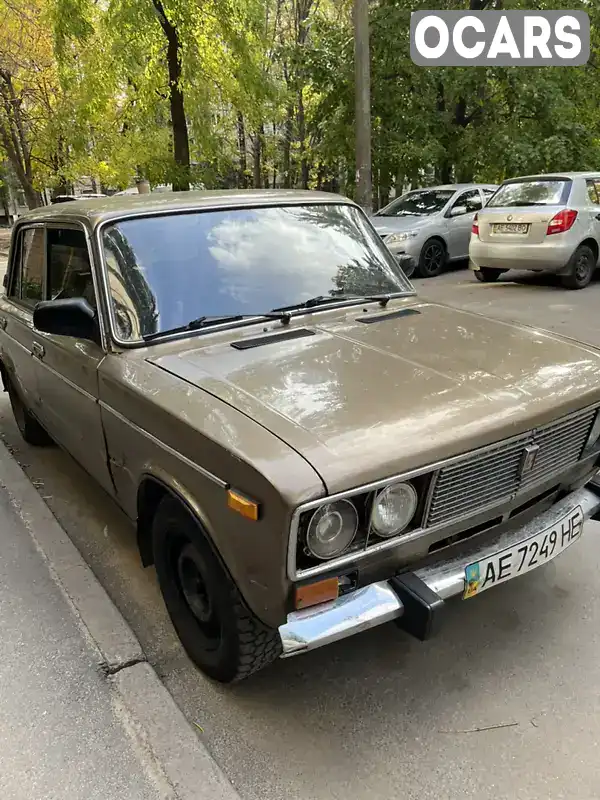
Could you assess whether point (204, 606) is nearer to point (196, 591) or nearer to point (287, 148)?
point (196, 591)

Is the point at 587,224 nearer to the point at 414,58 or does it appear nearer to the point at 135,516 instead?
the point at 414,58

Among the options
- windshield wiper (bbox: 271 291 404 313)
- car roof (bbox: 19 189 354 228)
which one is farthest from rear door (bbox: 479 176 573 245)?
windshield wiper (bbox: 271 291 404 313)

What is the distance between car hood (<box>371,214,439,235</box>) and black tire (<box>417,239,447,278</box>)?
0.36m

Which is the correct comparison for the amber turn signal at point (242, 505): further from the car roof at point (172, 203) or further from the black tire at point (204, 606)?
the car roof at point (172, 203)

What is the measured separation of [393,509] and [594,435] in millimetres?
1149

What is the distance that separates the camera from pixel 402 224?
39.6 feet

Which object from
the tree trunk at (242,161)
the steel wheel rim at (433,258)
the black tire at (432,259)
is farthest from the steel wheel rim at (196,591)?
the tree trunk at (242,161)

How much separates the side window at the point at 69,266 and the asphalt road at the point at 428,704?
1516mm

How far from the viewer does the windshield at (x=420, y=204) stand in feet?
41.0

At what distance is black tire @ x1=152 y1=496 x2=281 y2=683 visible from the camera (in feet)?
7.61

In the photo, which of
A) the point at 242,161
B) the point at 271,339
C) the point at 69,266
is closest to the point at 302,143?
the point at 242,161

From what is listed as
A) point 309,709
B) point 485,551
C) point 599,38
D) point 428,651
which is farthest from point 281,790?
point 599,38

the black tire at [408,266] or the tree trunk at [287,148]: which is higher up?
A: the tree trunk at [287,148]

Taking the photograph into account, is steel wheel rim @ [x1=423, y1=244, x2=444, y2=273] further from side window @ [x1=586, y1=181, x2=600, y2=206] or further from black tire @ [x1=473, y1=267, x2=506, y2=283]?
side window @ [x1=586, y1=181, x2=600, y2=206]
